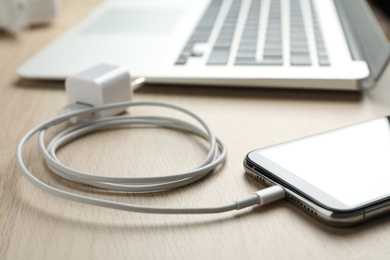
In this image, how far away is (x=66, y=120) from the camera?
0.56 meters

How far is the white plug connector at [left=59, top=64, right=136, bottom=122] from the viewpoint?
56 cm

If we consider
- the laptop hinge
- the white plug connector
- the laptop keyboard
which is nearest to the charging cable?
the white plug connector

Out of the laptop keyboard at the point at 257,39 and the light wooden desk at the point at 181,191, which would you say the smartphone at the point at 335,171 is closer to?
the light wooden desk at the point at 181,191

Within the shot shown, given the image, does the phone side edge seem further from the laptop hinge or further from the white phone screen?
the laptop hinge

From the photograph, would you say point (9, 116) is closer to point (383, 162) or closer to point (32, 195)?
point (32, 195)

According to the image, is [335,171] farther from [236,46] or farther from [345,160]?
[236,46]

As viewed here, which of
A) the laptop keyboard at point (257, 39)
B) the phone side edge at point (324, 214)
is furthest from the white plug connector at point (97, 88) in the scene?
A: the phone side edge at point (324, 214)

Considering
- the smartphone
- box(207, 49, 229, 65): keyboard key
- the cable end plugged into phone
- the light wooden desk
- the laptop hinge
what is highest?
the laptop hinge

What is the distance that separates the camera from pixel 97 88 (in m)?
0.56

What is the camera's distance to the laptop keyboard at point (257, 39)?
25.8 inches

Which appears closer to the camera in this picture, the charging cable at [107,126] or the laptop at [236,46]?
the charging cable at [107,126]

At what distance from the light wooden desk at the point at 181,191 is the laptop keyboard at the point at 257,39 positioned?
45 millimetres

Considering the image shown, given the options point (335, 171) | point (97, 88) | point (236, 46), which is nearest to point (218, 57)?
point (236, 46)

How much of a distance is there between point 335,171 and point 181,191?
13cm
